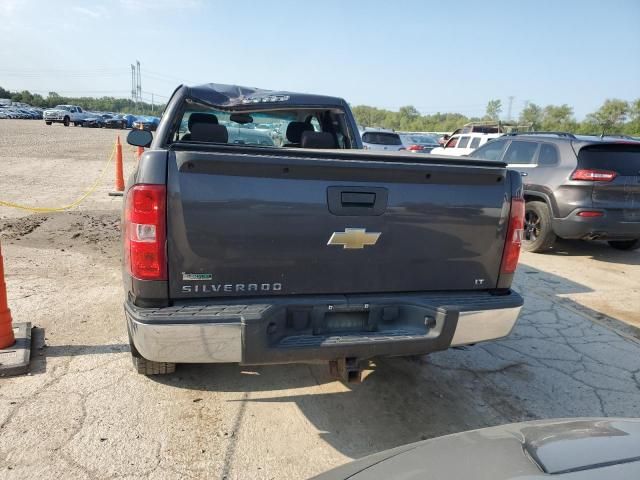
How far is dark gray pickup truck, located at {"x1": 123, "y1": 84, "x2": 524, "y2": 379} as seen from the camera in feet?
7.78

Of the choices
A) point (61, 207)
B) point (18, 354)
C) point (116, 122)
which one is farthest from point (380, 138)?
point (116, 122)

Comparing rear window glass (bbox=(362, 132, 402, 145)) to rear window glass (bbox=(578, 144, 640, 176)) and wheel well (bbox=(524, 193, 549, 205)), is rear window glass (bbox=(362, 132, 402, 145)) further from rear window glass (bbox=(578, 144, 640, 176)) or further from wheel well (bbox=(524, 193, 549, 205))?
rear window glass (bbox=(578, 144, 640, 176))

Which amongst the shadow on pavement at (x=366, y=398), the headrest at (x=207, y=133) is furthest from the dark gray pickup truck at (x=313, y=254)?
the headrest at (x=207, y=133)

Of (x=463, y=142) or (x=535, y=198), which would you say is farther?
(x=463, y=142)

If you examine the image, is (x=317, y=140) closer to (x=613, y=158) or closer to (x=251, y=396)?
(x=251, y=396)

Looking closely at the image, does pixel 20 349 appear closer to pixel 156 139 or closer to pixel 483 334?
pixel 156 139

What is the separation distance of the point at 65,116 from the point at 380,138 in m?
41.9

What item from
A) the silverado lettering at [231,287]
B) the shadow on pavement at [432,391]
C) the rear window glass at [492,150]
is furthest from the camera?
the rear window glass at [492,150]

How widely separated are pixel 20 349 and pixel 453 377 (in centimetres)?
325

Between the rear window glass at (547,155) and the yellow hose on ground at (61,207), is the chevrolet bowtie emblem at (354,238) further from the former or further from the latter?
the yellow hose on ground at (61,207)

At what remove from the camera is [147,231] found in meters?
2.36

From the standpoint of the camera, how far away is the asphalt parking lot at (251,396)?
8.66 ft

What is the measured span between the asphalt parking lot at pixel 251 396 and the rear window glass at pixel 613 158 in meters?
2.48

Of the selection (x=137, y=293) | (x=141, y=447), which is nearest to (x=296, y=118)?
(x=137, y=293)
